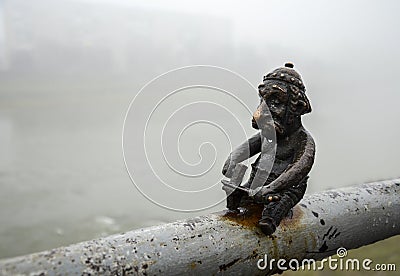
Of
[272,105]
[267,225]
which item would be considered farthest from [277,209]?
[272,105]

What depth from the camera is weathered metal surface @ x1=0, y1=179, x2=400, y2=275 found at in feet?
1.88

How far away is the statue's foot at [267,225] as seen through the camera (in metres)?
0.70

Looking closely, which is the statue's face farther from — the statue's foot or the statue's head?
the statue's foot

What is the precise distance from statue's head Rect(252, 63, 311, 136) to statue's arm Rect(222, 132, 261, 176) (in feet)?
0.15

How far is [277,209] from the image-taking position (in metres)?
0.70

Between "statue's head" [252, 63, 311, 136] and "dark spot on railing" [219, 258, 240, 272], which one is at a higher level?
"statue's head" [252, 63, 311, 136]

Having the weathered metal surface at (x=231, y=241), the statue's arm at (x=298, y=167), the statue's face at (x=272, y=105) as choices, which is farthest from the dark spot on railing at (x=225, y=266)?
the statue's face at (x=272, y=105)

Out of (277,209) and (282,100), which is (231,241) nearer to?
(277,209)

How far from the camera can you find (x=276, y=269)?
0.75m

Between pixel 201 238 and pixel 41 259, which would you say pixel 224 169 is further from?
pixel 41 259

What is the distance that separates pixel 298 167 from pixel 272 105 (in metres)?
0.11

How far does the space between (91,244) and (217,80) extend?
366mm

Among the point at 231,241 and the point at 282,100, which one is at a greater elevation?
the point at 282,100

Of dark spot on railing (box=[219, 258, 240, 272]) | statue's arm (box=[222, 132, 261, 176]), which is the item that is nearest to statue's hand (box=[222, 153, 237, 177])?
statue's arm (box=[222, 132, 261, 176])
